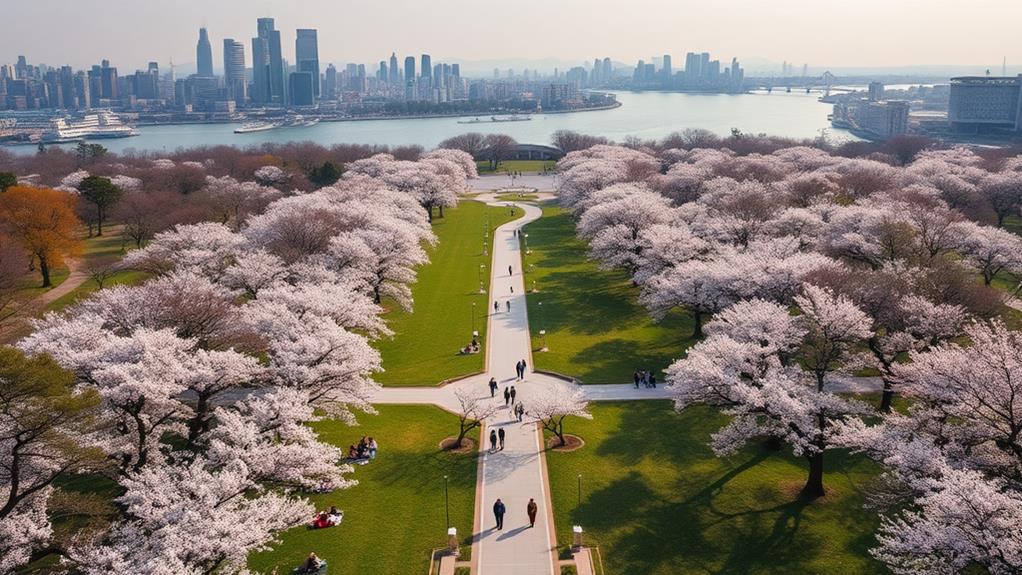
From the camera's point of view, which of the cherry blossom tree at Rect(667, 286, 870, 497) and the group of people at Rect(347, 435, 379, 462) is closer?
Result: the cherry blossom tree at Rect(667, 286, 870, 497)

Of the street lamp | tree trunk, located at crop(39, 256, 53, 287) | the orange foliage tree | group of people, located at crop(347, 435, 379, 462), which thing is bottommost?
the street lamp

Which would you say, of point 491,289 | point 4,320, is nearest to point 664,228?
point 491,289

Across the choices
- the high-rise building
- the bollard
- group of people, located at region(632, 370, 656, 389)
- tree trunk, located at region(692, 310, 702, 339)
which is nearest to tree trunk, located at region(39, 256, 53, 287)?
group of people, located at region(632, 370, 656, 389)

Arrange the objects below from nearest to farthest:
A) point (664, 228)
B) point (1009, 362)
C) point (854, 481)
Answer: point (1009, 362), point (854, 481), point (664, 228)

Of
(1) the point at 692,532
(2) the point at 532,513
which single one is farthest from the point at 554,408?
(1) the point at 692,532

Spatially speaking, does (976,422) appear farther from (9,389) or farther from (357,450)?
(9,389)

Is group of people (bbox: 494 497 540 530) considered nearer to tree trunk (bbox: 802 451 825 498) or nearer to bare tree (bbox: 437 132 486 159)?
tree trunk (bbox: 802 451 825 498)

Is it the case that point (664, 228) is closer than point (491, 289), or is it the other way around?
point (664, 228)
